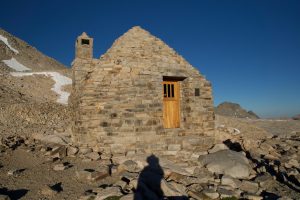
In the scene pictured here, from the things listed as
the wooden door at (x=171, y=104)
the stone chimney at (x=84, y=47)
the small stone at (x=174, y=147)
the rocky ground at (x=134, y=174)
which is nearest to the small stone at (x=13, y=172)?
the rocky ground at (x=134, y=174)

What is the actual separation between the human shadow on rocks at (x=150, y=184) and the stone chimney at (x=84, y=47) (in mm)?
5044

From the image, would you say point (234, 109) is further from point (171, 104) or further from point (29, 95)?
point (171, 104)

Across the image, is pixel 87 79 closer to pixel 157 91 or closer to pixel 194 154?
pixel 157 91

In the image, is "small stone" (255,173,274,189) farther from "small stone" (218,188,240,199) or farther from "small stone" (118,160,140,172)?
"small stone" (118,160,140,172)

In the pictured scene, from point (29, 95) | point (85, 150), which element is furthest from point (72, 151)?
point (29, 95)

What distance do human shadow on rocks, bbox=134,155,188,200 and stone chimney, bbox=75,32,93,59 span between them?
→ 16.5ft

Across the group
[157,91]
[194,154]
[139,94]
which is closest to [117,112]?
[139,94]

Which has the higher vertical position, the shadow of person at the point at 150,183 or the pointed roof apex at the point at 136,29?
the pointed roof apex at the point at 136,29

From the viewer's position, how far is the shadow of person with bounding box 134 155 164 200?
656 cm

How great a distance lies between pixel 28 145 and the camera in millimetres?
10203

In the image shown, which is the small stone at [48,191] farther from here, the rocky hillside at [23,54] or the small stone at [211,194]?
the rocky hillside at [23,54]

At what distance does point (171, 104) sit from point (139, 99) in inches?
67.2

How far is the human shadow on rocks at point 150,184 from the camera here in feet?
21.5

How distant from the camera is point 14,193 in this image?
613cm
